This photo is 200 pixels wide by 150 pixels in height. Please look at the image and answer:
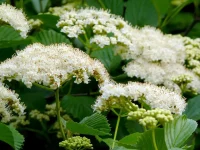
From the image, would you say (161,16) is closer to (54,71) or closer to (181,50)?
(181,50)

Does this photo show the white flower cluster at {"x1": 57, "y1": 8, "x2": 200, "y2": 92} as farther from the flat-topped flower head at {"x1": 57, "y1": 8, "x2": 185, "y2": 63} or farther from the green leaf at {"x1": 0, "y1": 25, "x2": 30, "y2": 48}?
the green leaf at {"x1": 0, "y1": 25, "x2": 30, "y2": 48}

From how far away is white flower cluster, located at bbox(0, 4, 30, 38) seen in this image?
96.9 inches

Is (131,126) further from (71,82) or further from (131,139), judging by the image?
(131,139)

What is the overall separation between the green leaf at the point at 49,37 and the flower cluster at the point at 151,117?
928 mm

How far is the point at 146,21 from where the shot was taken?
3104mm

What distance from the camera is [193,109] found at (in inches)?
98.5

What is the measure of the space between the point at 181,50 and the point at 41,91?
69 cm

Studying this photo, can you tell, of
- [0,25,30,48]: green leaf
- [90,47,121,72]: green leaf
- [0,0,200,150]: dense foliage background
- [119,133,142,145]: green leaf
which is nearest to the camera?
[119,133,142,145]: green leaf

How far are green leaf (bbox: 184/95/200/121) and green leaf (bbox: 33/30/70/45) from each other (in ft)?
2.10

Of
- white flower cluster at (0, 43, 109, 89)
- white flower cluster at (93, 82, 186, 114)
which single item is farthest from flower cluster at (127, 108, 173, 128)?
white flower cluster at (0, 43, 109, 89)

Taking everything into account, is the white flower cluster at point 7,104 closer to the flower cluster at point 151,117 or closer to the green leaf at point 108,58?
the flower cluster at point 151,117

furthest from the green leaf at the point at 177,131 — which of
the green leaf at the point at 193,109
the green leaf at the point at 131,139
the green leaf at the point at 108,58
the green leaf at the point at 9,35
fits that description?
the green leaf at the point at 108,58

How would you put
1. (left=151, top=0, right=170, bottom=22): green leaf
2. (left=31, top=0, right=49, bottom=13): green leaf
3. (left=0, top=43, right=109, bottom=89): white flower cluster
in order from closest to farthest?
(left=0, top=43, right=109, bottom=89): white flower cluster → (left=151, top=0, right=170, bottom=22): green leaf → (left=31, top=0, right=49, bottom=13): green leaf

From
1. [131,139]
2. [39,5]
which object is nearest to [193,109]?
[131,139]
